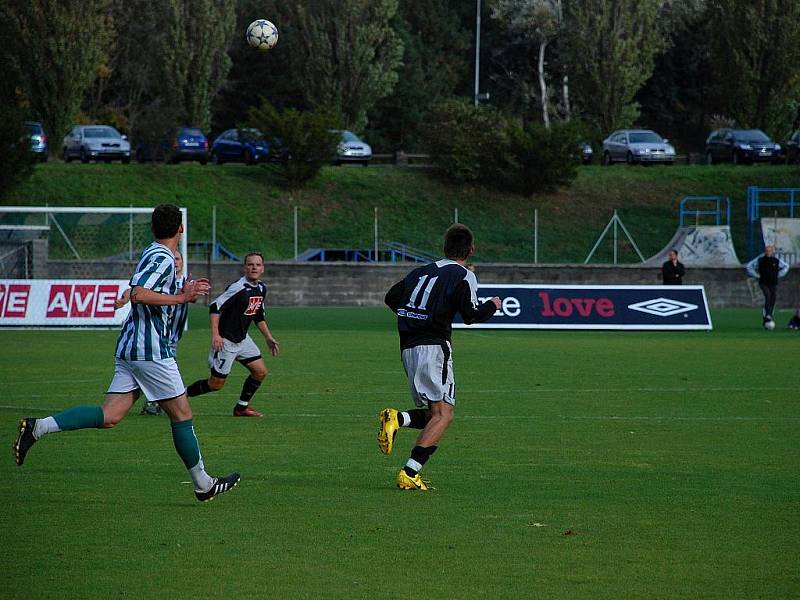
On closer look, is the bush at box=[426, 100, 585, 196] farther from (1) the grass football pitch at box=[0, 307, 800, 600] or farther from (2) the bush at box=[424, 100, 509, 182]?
(1) the grass football pitch at box=[0, 307, 800, 600]

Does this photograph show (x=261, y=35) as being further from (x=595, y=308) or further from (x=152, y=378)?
(x=152, y=378)

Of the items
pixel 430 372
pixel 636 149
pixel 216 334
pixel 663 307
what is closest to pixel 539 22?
pixel 636 149

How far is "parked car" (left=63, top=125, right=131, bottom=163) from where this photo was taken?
52969mm

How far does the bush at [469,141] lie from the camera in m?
53.6

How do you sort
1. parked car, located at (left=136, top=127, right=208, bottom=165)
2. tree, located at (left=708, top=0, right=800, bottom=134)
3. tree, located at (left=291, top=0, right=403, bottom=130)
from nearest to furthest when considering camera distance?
parked car, located at (left=136, top=127, right=208, bottom=165) < tree, located at (left=708, top=0, right=800, bottom=134) < tree, located at (left=291, top=0, right=403, bottom=130)

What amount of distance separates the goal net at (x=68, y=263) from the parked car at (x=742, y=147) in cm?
2589

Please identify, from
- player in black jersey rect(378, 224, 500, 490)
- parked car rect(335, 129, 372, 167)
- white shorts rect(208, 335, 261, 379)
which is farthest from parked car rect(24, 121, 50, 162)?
player in black jersey rect(378, 224, 500, 490)

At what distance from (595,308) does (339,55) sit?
3261 cm

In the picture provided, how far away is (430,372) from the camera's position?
9.53 metres

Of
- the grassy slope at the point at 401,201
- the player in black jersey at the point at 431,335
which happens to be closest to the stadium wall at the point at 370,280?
the grassy slope at the point at 401,201

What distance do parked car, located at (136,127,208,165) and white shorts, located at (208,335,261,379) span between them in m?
40.7

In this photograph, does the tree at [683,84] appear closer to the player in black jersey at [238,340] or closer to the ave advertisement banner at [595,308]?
the ave advertisement banner at [595,308]

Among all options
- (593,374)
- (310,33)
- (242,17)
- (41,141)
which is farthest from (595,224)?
(593,374)

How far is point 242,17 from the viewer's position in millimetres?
69812
